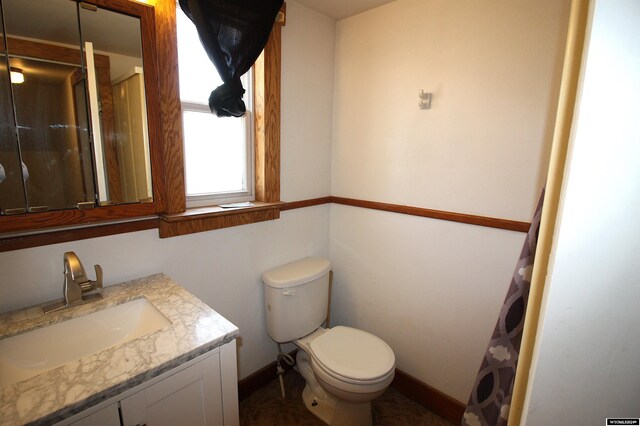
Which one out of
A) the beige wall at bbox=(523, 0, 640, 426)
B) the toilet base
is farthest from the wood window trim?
the beige wall at bbox=(523, 0, 640, 426)

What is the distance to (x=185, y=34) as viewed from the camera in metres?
1.46

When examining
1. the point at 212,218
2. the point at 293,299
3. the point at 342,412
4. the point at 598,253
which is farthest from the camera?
the point at 293,299

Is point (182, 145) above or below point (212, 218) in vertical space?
above

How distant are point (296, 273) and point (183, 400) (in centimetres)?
94

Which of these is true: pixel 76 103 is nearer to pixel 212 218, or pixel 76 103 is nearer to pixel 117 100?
pixel 117 100

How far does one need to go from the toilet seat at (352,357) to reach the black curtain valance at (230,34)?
1283 millimetres

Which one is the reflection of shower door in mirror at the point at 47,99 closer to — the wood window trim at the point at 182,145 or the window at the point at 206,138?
the wood window trim at the point at 182,145

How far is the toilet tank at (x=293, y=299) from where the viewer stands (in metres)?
1.71

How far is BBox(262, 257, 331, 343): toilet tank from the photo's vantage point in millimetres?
1712

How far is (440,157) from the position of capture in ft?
5.28

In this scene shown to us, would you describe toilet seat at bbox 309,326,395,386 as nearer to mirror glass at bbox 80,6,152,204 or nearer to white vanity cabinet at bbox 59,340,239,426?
white vanity cabinet at bbox 59,340,239,426

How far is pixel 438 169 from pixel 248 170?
3.52 feet

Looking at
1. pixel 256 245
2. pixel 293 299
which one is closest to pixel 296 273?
pixel 293 299

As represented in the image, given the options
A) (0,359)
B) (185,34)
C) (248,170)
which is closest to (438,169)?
(248,170)
